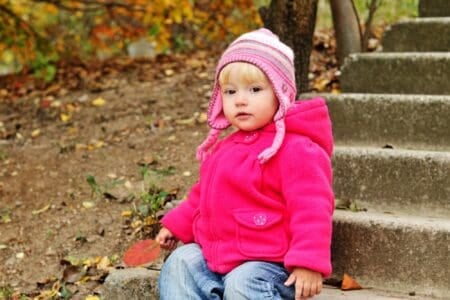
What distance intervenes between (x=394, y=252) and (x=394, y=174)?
544 mm

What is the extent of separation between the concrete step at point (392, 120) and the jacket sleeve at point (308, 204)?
1267 millimetres

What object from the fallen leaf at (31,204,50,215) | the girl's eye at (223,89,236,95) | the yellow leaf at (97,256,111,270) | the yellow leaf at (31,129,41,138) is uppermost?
the girl's eye at (223,89,236,95)

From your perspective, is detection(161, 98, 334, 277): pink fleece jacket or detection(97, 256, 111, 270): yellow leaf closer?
detection(161, 98, 334, 277): pink fleece jacket

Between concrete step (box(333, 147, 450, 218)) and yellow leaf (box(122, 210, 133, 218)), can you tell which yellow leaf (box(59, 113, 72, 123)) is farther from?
concrete step (box(333, 147, 450, 218))

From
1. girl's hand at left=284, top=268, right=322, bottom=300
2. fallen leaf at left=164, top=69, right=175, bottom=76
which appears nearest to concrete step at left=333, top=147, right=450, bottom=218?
girl's hand at left=284, top=268, right=322, bottom=300

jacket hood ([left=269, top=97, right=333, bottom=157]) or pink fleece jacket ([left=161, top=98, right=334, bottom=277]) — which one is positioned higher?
jacket hood ([left=269, top=97, right=333, bottom=157])

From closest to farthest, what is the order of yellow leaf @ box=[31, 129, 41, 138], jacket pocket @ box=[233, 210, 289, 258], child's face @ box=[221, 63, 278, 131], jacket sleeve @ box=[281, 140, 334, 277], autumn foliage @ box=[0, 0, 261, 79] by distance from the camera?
jacket sleeve @ box=[281, 140, 334, 277]
jacket pocket @ box=[233, 210, 289, 258]
child's face @ box=[221, 63, 278, 131]
yellow leaf @ box=[31, 129, 41, 138]
autumn foliage @ box=[0, 0, 261, 79]

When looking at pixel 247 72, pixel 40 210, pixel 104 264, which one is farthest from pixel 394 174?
pixel 40 210

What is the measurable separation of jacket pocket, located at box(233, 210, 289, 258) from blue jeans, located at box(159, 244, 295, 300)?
0.05 meters

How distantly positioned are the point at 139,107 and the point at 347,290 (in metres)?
3.03

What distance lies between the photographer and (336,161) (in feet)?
11.4

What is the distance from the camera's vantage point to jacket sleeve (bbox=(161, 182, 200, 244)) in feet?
9.29

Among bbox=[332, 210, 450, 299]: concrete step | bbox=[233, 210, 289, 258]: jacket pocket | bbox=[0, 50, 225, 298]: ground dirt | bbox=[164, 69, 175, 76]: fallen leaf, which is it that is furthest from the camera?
bbox=[164, 69, 175, 76]: fallen leaf

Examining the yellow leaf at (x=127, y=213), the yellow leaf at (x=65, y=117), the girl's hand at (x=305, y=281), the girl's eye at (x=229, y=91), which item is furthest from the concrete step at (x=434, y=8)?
the girl's hand at (x=305, y=281)
